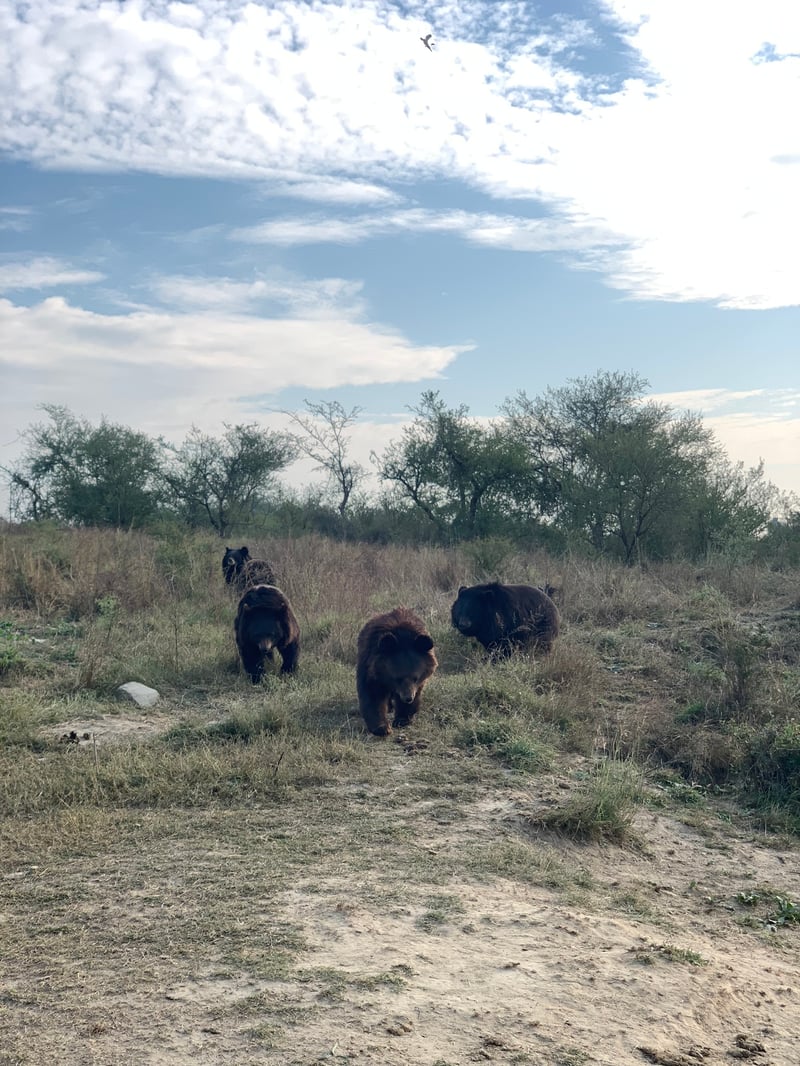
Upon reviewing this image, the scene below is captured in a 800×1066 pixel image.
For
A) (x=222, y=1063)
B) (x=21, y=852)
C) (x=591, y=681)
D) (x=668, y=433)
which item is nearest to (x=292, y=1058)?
(x=222, y=1063)

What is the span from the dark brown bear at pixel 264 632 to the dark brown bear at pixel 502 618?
85.7 inches

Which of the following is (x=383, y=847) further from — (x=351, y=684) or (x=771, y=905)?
(x=351, y=684)

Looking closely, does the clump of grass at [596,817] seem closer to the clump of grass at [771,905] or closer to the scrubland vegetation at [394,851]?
the scrubland vegetation at [394,851]

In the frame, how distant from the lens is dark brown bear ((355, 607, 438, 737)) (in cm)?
809

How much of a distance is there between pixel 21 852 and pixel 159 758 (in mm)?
1646

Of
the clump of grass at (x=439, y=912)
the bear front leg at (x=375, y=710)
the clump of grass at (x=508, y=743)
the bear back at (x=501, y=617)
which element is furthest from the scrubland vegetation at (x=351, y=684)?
the clump of grass at (x=439, y=912)

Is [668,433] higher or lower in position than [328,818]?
higher

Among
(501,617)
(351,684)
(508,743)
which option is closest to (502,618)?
(501,617)

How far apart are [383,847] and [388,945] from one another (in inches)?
52.9

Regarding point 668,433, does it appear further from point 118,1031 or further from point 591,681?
point 118,1031

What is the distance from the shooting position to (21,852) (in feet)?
16.7

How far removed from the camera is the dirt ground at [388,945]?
10.9ft

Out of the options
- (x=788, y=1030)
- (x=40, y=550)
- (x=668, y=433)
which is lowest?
(x=788, y=1030)

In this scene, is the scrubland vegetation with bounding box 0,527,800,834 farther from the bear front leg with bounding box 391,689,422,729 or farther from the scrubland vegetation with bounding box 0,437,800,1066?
the bear front leg with bounding box 391,689,422,729
